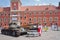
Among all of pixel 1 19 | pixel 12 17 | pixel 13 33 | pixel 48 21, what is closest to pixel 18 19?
pixel 12 17

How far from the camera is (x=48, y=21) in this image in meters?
79.7

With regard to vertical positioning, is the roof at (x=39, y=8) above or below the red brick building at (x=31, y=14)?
above

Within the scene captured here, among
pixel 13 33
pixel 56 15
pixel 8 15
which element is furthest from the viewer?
pixel 8 15

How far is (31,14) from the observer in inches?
3231

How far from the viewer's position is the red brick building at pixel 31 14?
79931mm

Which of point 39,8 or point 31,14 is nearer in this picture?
point 39,8

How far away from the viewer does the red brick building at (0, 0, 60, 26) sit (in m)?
79.9

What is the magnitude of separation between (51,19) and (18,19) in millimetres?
15508

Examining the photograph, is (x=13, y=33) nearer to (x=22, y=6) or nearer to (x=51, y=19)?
(x=51, y=19)

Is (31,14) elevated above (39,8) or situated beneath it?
situated beneath

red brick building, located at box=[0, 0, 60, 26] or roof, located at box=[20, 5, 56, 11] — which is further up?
roof, located at box=[20, 5, 56, 11]

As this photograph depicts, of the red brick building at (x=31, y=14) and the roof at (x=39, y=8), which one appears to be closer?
the red brick building at (x=31, y=14)

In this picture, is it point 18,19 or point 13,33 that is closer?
point 13,33

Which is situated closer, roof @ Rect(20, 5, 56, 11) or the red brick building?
the red brick building
